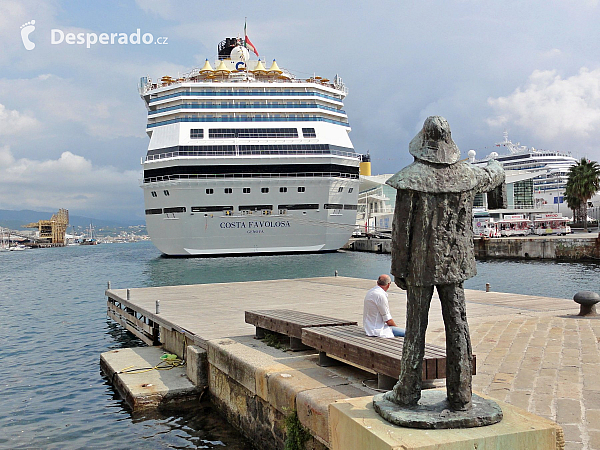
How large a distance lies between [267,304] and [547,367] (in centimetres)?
682

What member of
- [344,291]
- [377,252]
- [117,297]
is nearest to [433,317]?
[344,291]

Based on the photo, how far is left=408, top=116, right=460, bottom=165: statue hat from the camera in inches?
140

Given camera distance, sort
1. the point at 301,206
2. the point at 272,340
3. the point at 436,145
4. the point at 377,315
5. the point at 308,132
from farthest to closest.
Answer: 1. the point at 308,132
2. the point at 301,206
3. the point at 272,340
4. the point at 377,315
5. the point at 436,145

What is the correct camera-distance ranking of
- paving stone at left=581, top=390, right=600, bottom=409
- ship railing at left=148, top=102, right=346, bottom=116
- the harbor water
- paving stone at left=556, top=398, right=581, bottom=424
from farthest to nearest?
ship railing at left=148, top=102, right=346, bottom=116, the harbor water, paving stone at left=581, top=390, right=600, bottom=409, paving stone at left=556, top=398, right=581, bottom=424

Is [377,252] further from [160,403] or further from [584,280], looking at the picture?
[160,403]

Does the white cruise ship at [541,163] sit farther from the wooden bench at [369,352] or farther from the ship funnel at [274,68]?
the wooden bench at [369,352]

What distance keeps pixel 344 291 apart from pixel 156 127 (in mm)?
34950

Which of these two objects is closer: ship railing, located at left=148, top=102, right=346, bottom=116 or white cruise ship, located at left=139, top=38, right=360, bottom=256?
white cruise ship, located at left=139, top=38, right=360, bottom=256

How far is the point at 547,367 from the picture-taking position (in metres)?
5.70

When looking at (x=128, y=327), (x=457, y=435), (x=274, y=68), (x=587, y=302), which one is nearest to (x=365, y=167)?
(x=274, y=68)

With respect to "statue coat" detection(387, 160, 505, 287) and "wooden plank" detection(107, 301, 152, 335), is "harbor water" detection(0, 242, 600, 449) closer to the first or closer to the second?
"wooden plank" detection(107, 301, 152, 335)

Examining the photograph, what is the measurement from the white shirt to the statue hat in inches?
89.5

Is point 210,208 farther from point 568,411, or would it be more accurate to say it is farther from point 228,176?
point 568,411

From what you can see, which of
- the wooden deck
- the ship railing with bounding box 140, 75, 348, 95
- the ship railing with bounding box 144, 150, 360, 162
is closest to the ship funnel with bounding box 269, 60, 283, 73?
the ship railing with bounding box 140, 75, 348, 95
